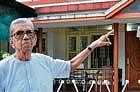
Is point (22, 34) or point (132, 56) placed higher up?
point (22, 34)

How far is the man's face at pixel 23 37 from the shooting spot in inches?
101

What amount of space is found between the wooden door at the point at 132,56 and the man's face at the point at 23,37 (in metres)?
13.4

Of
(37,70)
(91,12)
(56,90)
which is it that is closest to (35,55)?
(37,70)

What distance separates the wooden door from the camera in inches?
622

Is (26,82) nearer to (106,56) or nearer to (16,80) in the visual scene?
(16,80)

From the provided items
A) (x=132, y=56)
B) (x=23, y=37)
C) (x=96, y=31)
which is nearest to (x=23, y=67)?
(x=23, y=37)

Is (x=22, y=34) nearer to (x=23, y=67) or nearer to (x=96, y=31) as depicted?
(x=23, y=67)

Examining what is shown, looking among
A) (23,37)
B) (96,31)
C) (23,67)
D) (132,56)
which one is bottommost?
(132,56)

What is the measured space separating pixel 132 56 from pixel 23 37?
13.8m

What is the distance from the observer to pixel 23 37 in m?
2.58

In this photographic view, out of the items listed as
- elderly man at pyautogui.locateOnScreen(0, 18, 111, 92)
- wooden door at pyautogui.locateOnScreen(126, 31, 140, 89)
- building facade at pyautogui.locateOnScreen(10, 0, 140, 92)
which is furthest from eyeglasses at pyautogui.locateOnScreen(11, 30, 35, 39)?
wooden door at pyautogui.locateOnScreen(126, 31, 140, 89)

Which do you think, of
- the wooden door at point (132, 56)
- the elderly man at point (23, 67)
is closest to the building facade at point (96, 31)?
the wooden door at point (132, 56)

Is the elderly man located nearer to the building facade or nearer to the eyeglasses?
the eyeglasses

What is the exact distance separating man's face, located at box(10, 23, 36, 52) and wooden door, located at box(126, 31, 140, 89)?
13.4 meters
